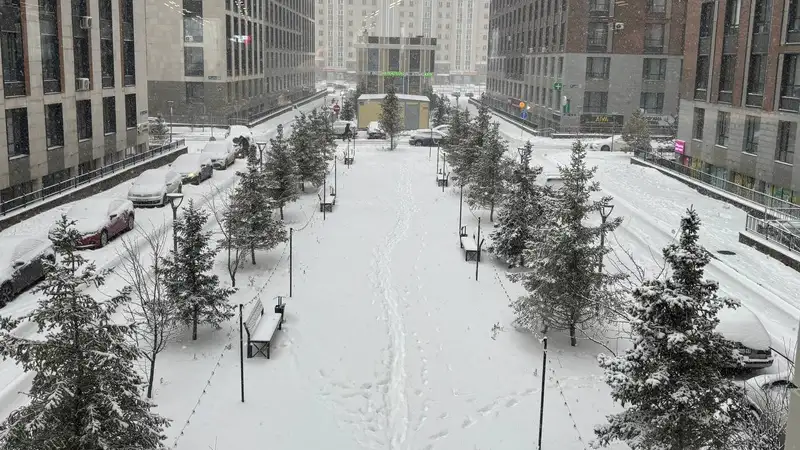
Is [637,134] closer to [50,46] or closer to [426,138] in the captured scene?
[426,138]

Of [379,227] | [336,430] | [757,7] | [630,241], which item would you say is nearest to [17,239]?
[336,430]

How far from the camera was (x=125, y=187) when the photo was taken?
33938mm

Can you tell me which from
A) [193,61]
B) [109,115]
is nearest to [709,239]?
[109,115]

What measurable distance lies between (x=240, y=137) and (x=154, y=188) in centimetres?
1914

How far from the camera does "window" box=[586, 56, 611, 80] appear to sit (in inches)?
2510

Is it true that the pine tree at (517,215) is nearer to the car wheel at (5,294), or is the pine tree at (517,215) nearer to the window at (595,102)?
the car wheel at (5,294)

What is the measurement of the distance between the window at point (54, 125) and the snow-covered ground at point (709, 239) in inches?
956

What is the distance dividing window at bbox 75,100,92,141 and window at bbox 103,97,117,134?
189 centimetres

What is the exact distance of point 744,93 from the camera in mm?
34438

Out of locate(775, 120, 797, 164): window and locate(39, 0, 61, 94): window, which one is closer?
locate(39, 0, 61, 94): window

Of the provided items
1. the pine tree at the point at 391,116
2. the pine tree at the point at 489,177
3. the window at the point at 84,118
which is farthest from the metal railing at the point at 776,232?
the pine tree at the point at 391,116

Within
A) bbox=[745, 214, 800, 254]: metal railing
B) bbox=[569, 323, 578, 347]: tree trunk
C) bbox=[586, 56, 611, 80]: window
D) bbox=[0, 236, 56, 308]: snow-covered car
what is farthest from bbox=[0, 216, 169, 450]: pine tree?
bbox=[586, 56, 611, 80]: window

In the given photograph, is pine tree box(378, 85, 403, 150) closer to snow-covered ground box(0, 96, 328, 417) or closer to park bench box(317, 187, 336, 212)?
snow-covered ground box(0, 96, 328, 417)

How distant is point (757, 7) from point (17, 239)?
107 ft
